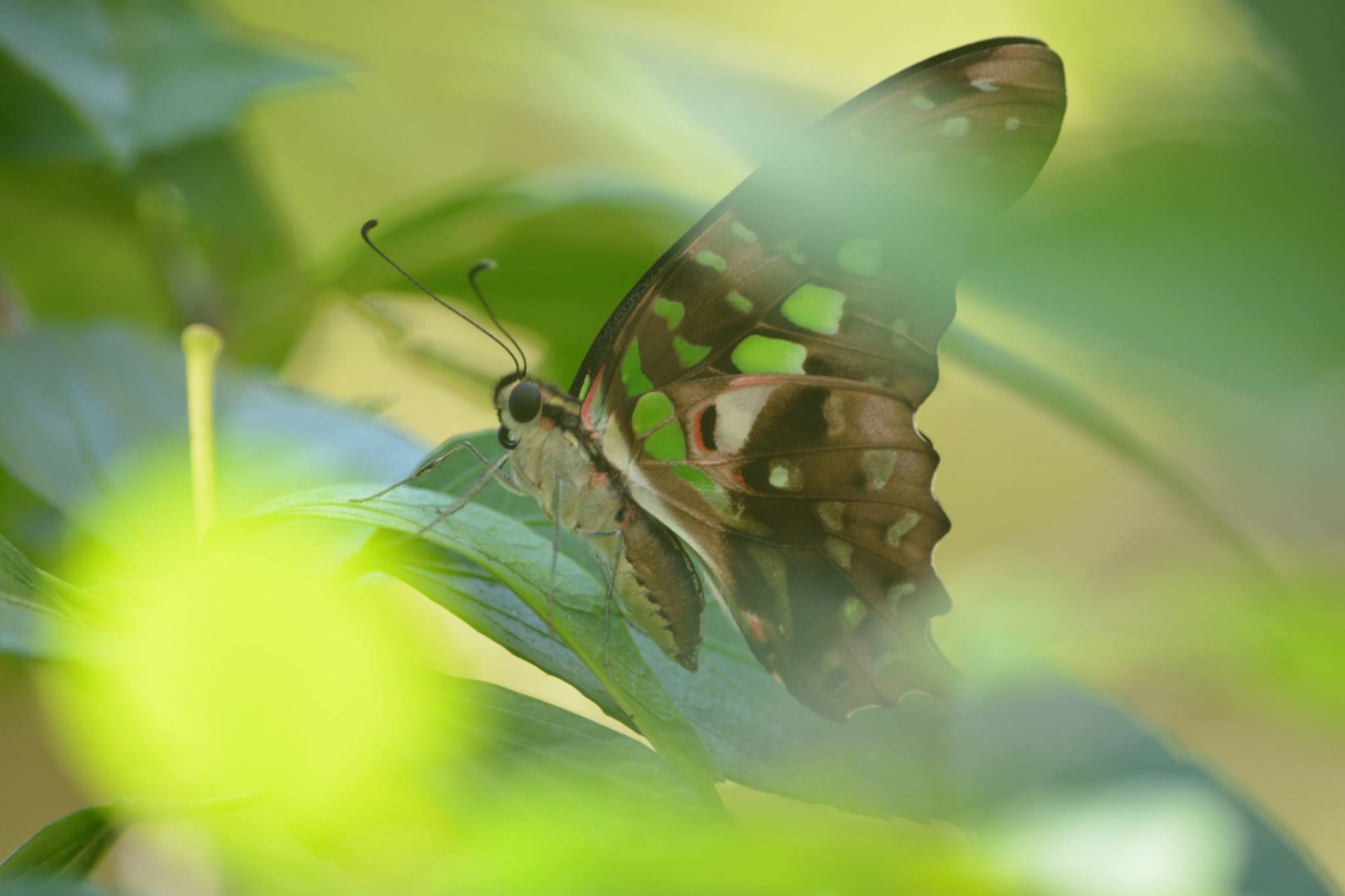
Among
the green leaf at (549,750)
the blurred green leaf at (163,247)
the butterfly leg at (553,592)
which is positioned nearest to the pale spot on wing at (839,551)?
the butterfly leg at (553,592)

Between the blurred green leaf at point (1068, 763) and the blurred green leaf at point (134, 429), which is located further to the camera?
the blurred green leaf at point (134, 429)

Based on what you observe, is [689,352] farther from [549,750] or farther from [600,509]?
[549,750]

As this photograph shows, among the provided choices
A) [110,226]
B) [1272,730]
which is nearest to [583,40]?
[110,226]

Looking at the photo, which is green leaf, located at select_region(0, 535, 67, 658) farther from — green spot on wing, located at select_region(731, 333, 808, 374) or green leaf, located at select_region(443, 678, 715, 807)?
green spot on wing, located at select_region(731, 333, 808, 374)

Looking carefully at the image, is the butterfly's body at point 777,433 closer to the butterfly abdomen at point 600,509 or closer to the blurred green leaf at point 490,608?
the butterfly abdomen at point 600,509

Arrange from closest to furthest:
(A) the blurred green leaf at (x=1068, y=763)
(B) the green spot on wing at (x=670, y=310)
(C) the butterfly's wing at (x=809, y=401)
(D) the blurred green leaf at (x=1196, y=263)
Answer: (D) the blurred green leaf at (x=1196, y=263) < (A) the blurred green leaf at (x=1068, y=763) < (C) the butterfly's wing at (x=809, y=401) < (B) the green spot on wing at (x=670, y=310)

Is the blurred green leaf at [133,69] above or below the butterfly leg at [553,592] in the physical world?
above

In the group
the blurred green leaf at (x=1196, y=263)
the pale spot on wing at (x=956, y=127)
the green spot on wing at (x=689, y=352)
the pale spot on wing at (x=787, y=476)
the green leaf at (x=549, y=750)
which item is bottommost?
the green leaf at (x=549, y=750)

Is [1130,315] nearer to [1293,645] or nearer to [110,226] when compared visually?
[1293,645]
